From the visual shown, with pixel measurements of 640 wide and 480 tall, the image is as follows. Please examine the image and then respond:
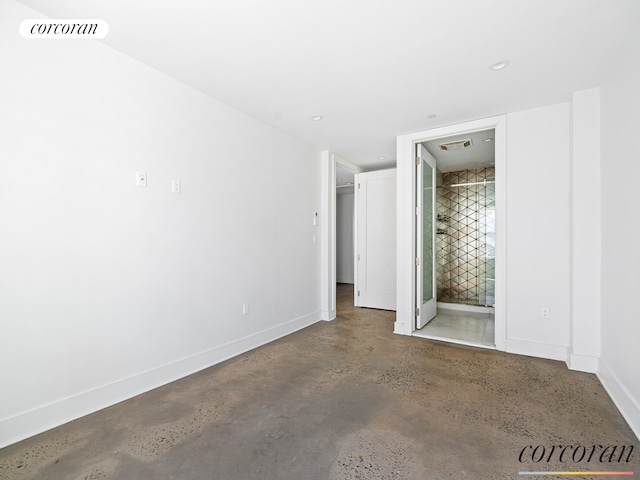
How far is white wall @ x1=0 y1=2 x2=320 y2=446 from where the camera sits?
5.75 ft

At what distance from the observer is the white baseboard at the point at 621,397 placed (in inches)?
72.5

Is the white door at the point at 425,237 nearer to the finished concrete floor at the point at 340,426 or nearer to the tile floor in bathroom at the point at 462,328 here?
the tile floor in bathroom at the point at 462,328

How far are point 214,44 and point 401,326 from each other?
138 inches

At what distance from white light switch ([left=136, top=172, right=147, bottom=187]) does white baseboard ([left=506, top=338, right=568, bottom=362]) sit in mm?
3819

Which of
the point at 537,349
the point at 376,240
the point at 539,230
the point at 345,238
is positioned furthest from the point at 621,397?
the point at 345,238

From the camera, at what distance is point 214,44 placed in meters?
2.08

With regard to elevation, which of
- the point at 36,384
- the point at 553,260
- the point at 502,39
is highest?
the point at 502,39

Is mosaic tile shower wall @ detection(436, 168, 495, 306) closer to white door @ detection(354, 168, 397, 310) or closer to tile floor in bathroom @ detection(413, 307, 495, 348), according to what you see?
tile floor in bathroom @ detection(413, 307, 495, 348)

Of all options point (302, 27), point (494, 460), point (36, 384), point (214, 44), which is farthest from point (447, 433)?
point (214, 44)

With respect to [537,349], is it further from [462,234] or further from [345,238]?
Result: [345,238]

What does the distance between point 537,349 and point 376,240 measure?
8.87ft

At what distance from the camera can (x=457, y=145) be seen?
4125 millimetres

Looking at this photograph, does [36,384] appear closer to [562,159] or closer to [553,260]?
[553,260]

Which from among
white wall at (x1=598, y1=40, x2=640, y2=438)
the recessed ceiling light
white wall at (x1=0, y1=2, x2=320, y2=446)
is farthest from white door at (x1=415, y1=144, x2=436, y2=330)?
white wall at (x1=0, y1=2, x2=320, y2=446)
